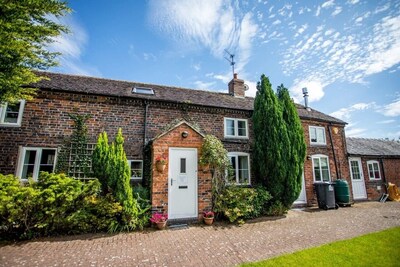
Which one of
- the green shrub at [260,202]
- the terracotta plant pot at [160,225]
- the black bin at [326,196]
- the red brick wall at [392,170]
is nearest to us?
the terracotta plant pot at [160,225]

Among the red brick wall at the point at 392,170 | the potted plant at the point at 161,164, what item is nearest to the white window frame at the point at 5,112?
the potted plant at the point at 161,164

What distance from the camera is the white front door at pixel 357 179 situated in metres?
15.1

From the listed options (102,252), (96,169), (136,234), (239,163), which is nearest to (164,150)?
(96,169)

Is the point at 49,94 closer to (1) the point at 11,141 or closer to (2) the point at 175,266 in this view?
(1) the point at 11,141

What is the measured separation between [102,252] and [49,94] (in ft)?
24.5

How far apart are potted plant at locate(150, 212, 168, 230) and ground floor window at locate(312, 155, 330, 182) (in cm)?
1019

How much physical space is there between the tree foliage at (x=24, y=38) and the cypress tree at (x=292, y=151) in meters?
10.5

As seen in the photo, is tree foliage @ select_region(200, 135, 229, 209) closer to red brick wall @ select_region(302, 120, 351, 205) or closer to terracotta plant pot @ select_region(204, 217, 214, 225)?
Answer: terracotta plant pot @ select_region(204, 217, 214, 225)

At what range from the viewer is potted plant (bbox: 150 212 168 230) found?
737cm

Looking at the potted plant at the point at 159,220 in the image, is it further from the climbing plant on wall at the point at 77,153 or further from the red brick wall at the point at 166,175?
the climbing plant on wall at the point at 77,153

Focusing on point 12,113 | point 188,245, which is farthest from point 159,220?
point 12,113

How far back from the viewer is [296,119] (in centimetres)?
1091

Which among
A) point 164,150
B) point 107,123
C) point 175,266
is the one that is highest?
point 107,123

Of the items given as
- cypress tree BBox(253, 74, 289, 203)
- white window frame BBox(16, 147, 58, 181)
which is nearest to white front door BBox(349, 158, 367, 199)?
cypress tree BBox(253, 74, 289, 203)
